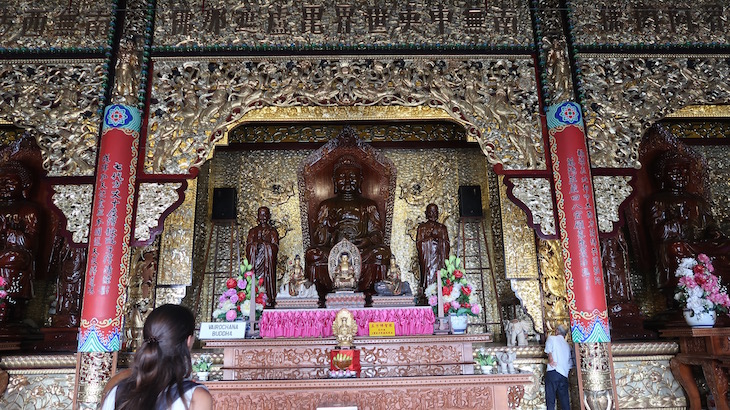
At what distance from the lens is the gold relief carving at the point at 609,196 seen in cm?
532

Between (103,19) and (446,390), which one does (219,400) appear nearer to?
(446,390)

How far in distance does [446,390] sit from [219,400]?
1.85 meters

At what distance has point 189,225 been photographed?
6938 millimetres

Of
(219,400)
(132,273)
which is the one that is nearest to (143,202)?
(132,273)

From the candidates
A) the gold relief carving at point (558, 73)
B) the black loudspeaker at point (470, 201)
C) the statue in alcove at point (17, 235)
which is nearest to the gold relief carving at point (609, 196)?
the gold relief carving at point (558, 73)

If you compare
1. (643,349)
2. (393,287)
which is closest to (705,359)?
(643,349)

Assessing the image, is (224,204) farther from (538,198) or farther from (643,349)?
(643,349)

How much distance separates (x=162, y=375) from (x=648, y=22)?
6.00 metres

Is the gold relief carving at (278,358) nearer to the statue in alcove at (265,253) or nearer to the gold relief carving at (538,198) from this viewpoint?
the statue in alcove at (265,253)

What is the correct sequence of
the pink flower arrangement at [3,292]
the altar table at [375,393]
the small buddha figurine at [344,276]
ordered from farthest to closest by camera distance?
the pink flower arrangement at [3,292] < the small buddha figurine at [344,276] < the altar table at [375,393]

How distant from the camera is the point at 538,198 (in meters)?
5.34

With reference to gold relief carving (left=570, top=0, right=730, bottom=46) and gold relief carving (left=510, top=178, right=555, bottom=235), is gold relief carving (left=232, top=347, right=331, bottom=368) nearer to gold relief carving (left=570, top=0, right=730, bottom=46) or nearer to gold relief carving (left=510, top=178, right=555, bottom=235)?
gold relief carving (left=510, top=178, right=555, bottom=235)

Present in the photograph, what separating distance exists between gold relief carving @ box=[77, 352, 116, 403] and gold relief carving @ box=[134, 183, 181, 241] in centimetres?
109

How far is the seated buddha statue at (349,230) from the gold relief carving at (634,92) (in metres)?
2.88
